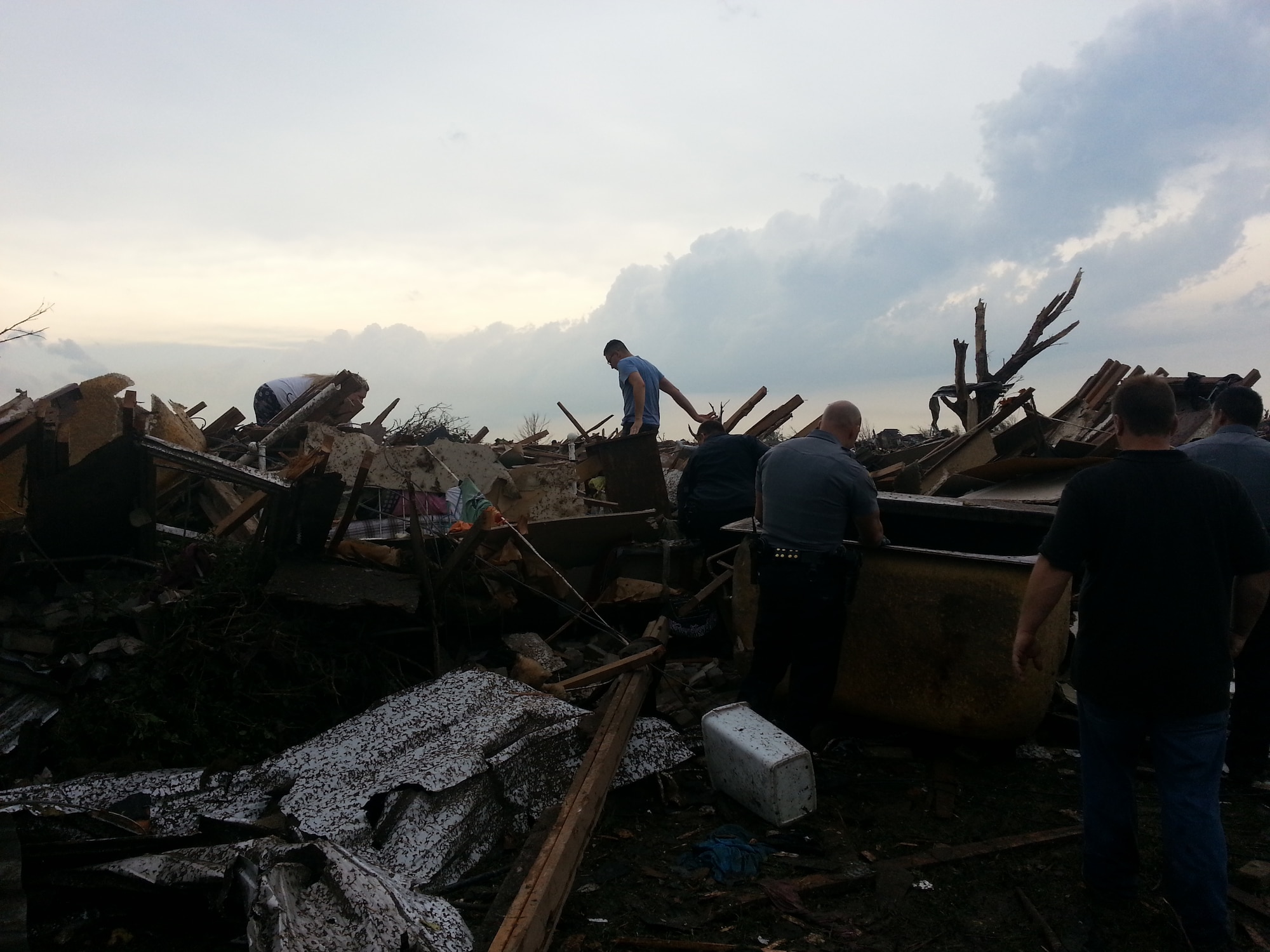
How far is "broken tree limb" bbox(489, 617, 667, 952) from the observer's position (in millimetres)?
2799

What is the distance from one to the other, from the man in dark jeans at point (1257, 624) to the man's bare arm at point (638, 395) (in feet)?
16.2

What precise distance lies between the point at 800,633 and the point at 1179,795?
2008 mm

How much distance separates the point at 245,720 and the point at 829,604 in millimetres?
3077

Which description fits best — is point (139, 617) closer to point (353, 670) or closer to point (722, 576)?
point (353, 670)

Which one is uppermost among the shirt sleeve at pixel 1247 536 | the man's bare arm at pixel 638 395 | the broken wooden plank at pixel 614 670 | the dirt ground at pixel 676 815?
the man's bare arm at pixel 638 395

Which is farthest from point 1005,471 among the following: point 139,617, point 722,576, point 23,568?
point 23,568

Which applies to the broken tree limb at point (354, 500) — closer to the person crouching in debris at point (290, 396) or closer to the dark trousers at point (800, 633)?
the dark trousers at point (800, 633)

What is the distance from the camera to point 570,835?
3342mm

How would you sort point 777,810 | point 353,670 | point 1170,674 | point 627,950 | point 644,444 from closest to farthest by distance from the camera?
point 1170,674 < point 627,950 < point 777,810 < point 353,670 < point 644,444

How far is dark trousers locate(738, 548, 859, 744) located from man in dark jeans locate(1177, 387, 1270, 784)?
1.84 metres

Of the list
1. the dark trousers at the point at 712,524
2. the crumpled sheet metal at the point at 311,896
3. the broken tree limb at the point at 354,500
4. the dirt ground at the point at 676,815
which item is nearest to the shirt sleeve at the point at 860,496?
the dirt ground at the point at 676,815

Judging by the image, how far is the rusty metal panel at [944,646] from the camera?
4.29 metres

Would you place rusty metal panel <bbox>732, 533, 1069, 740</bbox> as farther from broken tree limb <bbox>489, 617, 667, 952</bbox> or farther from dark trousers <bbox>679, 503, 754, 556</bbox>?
dark trousers <bbox>679, 503, 754, 556</bbox>

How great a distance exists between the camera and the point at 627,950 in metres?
3.11
